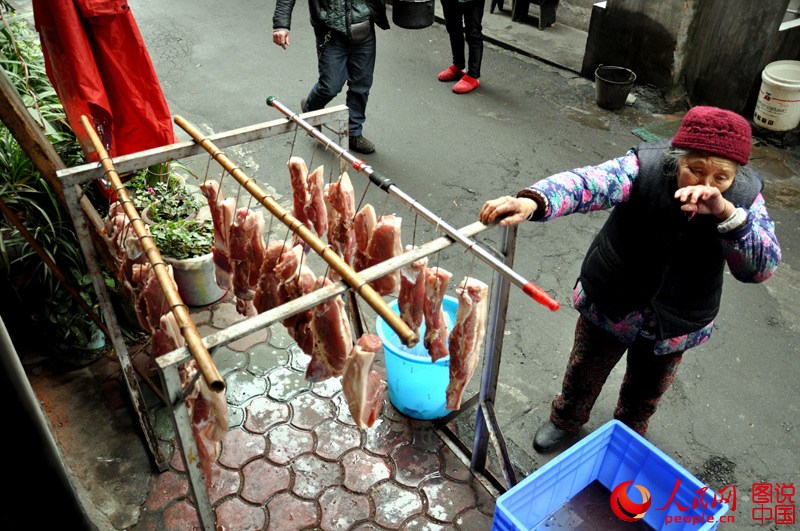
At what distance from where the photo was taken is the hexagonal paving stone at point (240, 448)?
142 inches

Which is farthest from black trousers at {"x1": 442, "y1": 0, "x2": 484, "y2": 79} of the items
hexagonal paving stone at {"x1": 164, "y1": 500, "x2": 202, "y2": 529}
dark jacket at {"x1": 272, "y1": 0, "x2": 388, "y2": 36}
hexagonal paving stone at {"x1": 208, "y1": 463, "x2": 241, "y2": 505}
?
hexagonal paving stone at {"x1": 164, "y1": 500, "x2": 202, "y2": 529}

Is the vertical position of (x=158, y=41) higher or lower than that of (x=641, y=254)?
lower

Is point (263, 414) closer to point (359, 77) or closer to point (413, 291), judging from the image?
point (413, 291)

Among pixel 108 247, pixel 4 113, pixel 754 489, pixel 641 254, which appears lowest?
pixel 754 489

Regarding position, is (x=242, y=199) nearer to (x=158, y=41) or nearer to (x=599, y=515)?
(x=599, y=515)

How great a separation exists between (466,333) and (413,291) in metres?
0.29

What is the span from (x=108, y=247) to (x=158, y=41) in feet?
24.3

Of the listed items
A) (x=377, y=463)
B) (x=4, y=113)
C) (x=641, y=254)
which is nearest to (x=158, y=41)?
(x=4, y=113)

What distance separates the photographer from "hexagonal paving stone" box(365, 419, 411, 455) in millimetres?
3695

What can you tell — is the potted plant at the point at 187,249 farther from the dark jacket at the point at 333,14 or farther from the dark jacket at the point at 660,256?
the dark jacket at the point at 660,256

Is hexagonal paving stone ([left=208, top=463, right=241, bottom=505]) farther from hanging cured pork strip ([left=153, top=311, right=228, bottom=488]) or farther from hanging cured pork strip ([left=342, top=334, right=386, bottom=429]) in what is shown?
hanging cured pork strip ([left=342, top=334, right=386, bottom=429])

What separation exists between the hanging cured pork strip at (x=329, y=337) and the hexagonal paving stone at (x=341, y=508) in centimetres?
108

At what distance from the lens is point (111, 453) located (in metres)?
3.65

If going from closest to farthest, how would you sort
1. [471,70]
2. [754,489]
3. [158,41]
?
[754,489] → [471,70] → [158,41]
